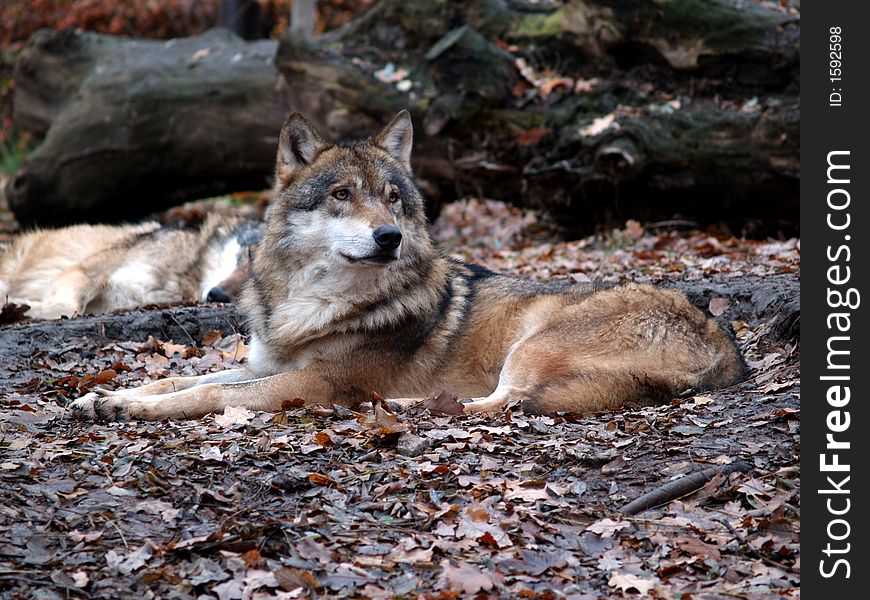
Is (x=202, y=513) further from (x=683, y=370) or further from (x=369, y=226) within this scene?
(x=683, y=370)

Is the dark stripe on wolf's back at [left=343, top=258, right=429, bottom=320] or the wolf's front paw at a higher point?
the dark stripe on wolf's back at [left=343, top=258, right=429, bottom=320]

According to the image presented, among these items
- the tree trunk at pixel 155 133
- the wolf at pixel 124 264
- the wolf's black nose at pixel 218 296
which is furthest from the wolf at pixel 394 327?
the tree trunk at pixel 155 133

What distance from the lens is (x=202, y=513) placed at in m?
3.72

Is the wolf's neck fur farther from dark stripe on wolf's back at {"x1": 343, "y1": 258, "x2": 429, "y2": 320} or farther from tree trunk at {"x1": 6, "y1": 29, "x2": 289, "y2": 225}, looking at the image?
tree trunk at {"x1": 6, "y1": 29, "x2": 289, "y2": 225}

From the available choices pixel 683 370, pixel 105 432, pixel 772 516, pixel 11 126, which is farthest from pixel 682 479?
pixel 11 126

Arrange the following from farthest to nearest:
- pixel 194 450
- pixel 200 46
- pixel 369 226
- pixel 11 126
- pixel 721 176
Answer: pixel 11 126
pixel 200 46
pixel 721 176
pixel 369 226
pixel 194 450

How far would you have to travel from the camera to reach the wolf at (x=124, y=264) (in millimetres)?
9273

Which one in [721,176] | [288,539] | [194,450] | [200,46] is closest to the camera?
[288,539]

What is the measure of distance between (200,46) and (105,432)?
9.02 m

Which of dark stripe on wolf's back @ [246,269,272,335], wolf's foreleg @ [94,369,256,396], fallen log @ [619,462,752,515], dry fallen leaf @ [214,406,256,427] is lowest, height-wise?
fallen log @ [619,462,752,515]

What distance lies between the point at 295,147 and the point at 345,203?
0.67m

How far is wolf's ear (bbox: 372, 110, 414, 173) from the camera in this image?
19.9 feet

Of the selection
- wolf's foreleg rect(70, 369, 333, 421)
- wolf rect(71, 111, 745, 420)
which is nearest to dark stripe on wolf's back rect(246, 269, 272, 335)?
wolf rect(71, 111, 745, 420)

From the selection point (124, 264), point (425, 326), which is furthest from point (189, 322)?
point (425, 326)
